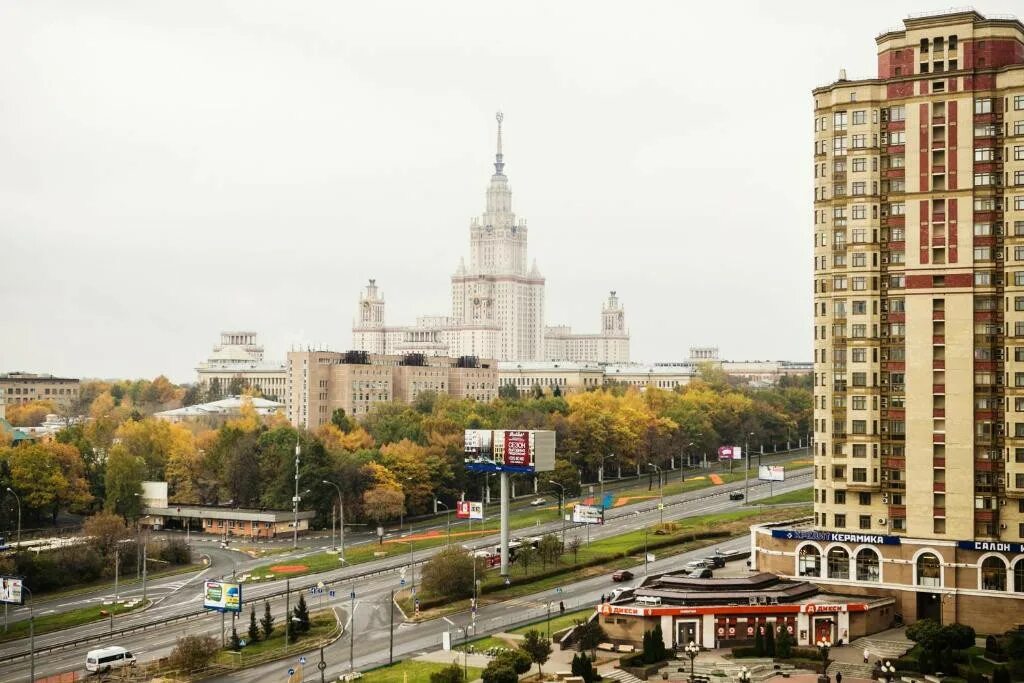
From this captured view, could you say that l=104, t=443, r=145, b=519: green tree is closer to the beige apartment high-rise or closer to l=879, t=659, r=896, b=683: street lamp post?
the beige apartment high-rise

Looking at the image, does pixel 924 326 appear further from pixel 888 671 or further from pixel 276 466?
pixel 276 466

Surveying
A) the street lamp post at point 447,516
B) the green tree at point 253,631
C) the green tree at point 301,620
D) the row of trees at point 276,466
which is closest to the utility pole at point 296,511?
the row of trees at point 276,466

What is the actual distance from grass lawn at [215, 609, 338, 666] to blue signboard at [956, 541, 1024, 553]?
166 feet

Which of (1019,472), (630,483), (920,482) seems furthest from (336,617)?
(630,483)

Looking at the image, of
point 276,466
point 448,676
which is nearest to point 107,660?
point 448,676

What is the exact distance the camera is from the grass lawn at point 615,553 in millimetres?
116000

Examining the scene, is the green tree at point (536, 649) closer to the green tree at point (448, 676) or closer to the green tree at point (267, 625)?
the green tree at point (448, 676)

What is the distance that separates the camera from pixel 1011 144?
100500 mm

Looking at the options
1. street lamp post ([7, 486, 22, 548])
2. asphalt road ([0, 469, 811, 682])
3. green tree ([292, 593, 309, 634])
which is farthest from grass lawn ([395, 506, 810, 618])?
street lamp post ([7, 486, 22, 548])

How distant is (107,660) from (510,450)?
4397cm

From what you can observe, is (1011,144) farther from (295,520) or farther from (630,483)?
(630,483)

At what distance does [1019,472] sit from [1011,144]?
25726 millimetres

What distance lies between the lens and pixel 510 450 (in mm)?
122188

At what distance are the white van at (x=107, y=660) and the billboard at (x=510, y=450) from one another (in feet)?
135
